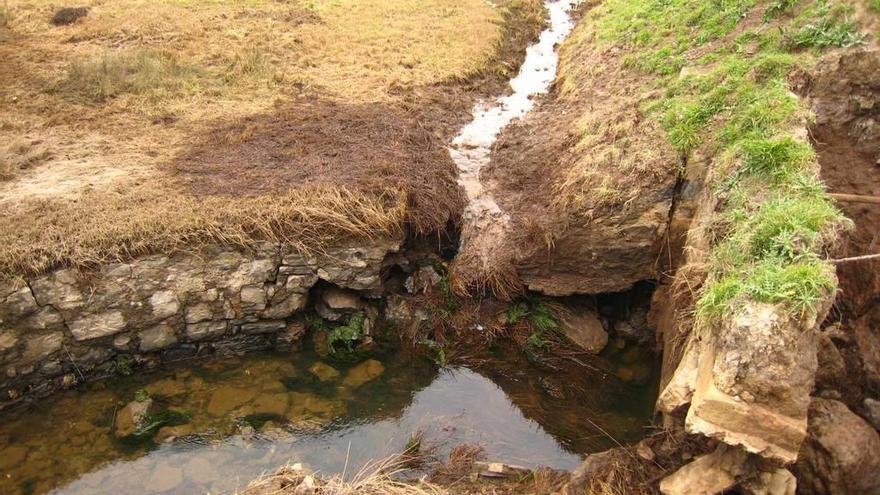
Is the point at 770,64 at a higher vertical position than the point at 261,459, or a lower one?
higher

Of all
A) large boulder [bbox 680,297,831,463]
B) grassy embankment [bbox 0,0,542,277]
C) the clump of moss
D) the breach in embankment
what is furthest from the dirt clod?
large boulder [bbox 680,297,831,463]

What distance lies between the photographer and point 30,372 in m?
9.36

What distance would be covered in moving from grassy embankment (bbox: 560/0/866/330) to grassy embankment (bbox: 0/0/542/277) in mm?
3887

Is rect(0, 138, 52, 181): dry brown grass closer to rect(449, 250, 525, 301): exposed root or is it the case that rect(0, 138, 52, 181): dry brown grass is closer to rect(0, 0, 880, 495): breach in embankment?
rect(0, 0, 880, 495): breach in embankment

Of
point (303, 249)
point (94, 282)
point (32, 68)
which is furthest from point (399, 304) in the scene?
point (32, 68)

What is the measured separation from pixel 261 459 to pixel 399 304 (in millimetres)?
3578

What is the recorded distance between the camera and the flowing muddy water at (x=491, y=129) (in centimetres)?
1138

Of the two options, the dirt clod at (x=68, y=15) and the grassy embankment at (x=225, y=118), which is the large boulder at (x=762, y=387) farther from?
the dirt clod at (x=68, y=15)

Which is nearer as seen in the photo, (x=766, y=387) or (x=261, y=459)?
(x=766, y=387)

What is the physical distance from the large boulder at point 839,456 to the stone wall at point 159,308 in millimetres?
6794

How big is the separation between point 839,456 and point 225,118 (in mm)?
13101

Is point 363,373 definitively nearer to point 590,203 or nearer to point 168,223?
point 168,223

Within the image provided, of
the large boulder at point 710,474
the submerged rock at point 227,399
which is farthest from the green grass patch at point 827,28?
the submerged rock at point 227,399

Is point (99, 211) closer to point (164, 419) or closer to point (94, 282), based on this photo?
point (94, 282)
